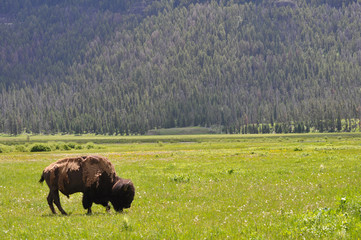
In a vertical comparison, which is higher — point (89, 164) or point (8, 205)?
point (89, 164)

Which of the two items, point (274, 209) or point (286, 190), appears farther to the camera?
point (286, 190)

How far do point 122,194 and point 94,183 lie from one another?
129 cm

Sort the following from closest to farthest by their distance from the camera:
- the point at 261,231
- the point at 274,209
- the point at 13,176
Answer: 1. the point at 261,231
2. the point at 274,209
3. the point at 13,176

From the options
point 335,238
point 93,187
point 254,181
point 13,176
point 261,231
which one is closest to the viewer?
point 335,238

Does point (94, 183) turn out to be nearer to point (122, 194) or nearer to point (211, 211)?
point (122, 194)

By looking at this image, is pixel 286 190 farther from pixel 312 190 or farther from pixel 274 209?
pixel 274 209

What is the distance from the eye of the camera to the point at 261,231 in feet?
39.8

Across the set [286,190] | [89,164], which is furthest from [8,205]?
[286,190]

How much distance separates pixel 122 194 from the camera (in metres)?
17.8

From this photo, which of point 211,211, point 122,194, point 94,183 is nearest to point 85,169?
point 94,183

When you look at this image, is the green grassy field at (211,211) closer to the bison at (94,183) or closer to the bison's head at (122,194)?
the bison's head at (122,194)

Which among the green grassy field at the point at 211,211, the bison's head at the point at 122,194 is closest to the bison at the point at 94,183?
the bison's head at the point at 122,194

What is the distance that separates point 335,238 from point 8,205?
1685 cm

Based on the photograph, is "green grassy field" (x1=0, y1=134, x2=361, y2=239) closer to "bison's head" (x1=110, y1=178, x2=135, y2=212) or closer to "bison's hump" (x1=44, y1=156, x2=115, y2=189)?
"bison's head" (x1=110, y1=178, x2=135, y2=212)
